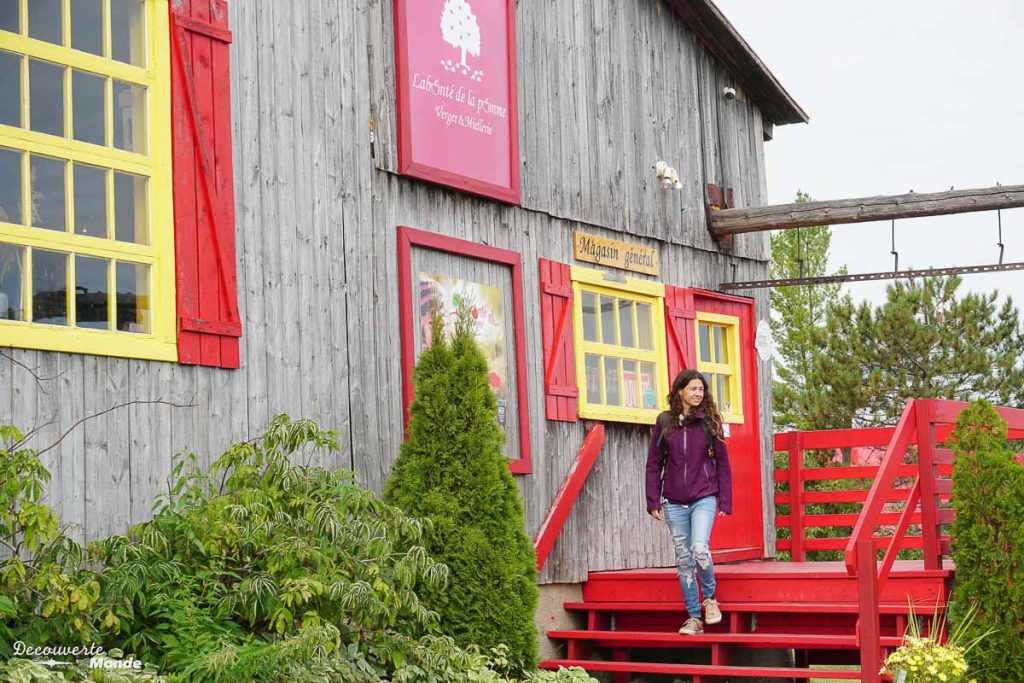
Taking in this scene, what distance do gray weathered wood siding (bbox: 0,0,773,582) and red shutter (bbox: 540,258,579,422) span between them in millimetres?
97

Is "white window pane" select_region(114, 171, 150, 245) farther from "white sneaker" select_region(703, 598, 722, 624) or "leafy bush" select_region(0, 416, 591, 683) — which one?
"white sneaker" select_region(703, 598, 722, 624)

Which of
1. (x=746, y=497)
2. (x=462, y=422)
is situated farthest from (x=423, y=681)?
(x=746, y=497)

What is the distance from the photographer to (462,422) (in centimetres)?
862

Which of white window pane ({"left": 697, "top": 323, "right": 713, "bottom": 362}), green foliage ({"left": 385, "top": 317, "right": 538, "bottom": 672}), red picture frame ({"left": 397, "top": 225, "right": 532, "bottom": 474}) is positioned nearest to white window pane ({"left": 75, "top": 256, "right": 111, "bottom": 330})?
green foliage ({"left": 385, "top": 317, "right": 538, "bottom": 672})

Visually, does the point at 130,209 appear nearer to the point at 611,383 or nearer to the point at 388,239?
the point at 388,239

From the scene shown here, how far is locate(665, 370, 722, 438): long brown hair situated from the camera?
9.81m

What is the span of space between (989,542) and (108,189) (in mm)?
5896

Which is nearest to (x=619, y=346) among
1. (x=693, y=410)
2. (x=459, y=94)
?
(x=693, y=410)

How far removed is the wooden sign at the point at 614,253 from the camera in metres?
Answer: 11.5

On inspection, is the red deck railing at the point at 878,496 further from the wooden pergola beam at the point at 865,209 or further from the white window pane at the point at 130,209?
the white window pane at the point at 130,209

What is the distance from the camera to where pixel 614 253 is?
469 inches

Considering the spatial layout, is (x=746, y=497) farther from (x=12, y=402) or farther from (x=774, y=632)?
(x=12, y=402)

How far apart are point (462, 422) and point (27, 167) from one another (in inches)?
113

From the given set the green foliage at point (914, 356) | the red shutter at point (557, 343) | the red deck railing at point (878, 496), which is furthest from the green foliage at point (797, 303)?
the red shutter at point (557, 343)
